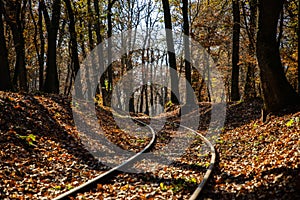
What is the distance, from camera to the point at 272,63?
11.5 metres

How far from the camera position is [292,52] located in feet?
68.9

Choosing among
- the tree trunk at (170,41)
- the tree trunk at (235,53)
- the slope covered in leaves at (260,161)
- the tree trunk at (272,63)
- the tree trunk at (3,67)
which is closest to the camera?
the slope covered in leaves at (260,161)

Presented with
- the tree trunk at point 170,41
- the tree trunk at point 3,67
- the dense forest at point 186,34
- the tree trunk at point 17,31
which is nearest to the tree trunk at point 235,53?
the dense forest at point 186,34

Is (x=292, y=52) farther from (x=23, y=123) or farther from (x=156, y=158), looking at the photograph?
(x=23, y=123)

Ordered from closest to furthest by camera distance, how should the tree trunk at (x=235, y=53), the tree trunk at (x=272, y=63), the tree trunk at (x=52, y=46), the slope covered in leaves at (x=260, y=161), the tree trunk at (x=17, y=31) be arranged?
the slope covered in leaves at (x=260, y=161), the tree trunk at (x=272, y=63), the tree trunk at (x=52, y=46), the tree trunk at (x=17, y=31), the tree trunk at (x=235, y=53)

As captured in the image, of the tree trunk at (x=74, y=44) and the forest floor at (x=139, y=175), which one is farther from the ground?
the tree trunk at (x=74, y=44)

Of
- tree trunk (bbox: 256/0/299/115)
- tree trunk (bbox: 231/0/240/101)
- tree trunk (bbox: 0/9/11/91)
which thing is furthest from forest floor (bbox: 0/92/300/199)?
tree trunk (bbox: 231/0/240/101)

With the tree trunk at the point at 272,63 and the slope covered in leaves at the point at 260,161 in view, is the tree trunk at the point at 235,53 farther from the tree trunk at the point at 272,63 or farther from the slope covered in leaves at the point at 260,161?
the tree trunk at the point at 272,63

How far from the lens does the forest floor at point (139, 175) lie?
6562mm

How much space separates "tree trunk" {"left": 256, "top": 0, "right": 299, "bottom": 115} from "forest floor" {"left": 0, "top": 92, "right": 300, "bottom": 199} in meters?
0.56

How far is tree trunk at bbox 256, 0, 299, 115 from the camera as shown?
11398mm

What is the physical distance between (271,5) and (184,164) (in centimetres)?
653

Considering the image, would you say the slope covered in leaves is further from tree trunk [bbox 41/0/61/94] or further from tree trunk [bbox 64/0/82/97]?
tree trunk [bbox 64/0/82/97]

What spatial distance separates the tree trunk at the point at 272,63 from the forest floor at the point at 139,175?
1.83ft
